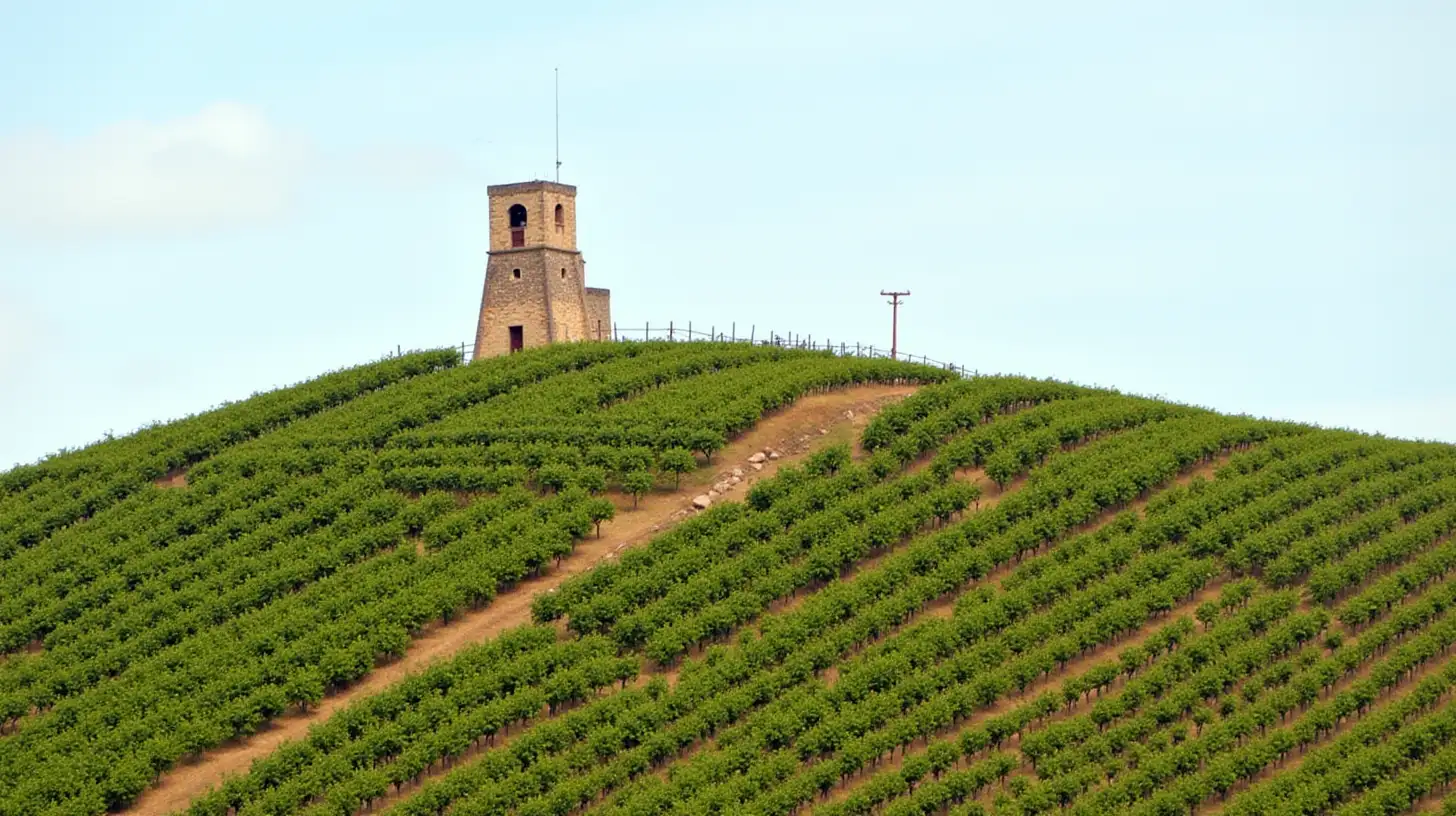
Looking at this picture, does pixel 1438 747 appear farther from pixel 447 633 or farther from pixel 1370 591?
pixel 447 633

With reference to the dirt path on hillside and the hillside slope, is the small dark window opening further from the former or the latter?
the dirt path on hillside

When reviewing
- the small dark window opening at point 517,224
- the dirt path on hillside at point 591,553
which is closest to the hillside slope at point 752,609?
the dirt path on hillside at point 591,553

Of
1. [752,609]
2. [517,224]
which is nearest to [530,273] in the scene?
[517,224]

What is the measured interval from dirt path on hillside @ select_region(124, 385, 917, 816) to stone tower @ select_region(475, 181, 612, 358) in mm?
11453

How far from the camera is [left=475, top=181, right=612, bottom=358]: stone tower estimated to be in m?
73.6

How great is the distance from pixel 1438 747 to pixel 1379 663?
11.4ft

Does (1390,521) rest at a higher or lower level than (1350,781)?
higher

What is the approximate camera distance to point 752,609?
54969 mm

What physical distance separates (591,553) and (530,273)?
1728cm

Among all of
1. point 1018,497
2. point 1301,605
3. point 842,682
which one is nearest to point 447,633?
point 842,682

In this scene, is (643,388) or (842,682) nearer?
(842,682)

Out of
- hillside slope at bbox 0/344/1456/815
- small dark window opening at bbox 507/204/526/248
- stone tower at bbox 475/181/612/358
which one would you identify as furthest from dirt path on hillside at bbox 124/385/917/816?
small dark window opening at bbox 507/204/526/248

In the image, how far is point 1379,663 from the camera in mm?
52906

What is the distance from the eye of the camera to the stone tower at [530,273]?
73.6 metres
